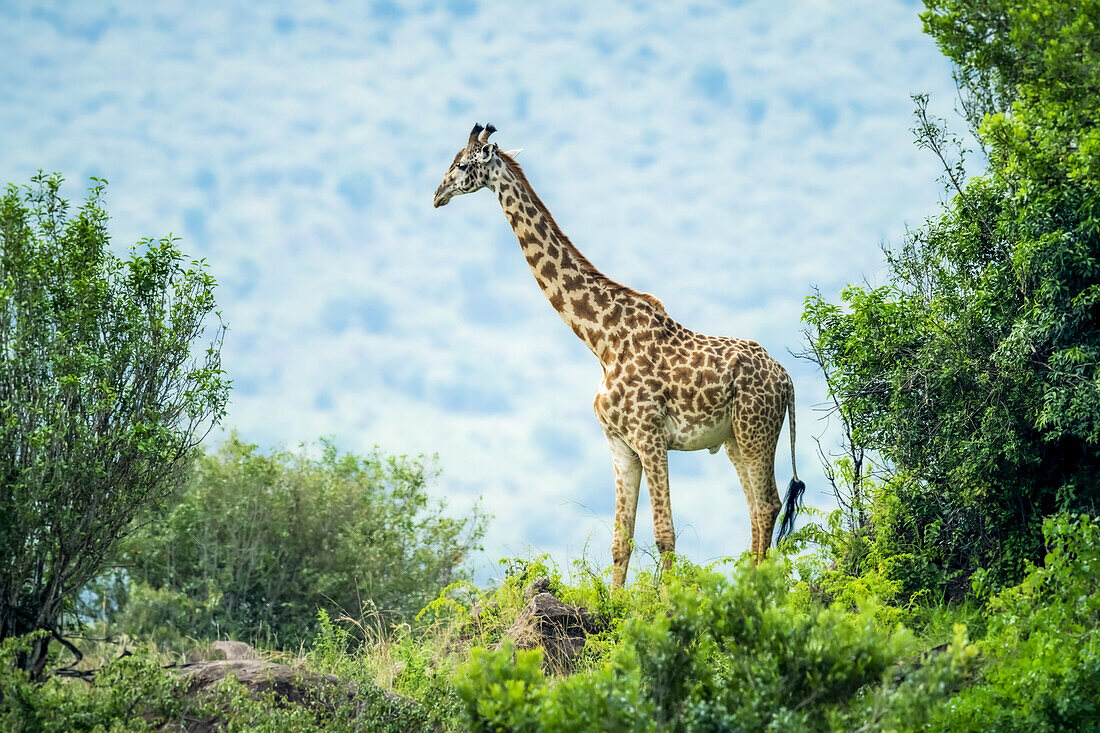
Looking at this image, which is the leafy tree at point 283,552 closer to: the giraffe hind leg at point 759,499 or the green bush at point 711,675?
the giraffe hind leg at point 759,499

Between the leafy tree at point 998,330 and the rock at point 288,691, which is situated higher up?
the leafy tree at point 998,330

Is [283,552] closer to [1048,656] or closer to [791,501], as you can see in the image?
[791,501]

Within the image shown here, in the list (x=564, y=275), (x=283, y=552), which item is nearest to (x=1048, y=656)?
(x=564, y=275)

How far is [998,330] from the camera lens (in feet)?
38.5

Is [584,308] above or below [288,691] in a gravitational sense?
above

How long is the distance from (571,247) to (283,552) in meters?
10.2

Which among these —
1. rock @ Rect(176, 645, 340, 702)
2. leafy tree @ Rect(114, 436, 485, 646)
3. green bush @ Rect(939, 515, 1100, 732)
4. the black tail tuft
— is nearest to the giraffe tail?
the black tail tuft

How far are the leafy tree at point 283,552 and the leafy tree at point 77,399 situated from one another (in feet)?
27.6

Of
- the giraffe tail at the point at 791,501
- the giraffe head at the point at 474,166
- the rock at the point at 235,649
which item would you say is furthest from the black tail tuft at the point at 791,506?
the rock at the point at 235,649

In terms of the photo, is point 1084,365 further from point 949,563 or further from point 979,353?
point 949,563

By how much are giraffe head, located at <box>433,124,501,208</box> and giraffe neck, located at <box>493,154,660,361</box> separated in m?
0.16

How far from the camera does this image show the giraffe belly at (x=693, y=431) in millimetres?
12352

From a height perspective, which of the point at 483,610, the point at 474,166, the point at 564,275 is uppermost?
the point at 474,166

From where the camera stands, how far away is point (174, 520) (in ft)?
65.3
